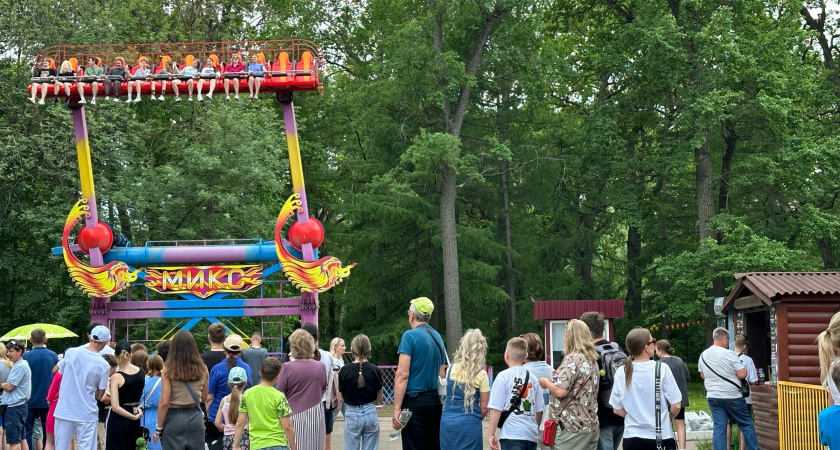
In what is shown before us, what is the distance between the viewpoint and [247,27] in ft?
126

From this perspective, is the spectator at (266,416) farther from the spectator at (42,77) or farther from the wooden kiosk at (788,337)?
the spectator at (42,77)

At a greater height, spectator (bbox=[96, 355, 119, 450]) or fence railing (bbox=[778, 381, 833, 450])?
spectator (bbox=[96, 355, 119, 450])

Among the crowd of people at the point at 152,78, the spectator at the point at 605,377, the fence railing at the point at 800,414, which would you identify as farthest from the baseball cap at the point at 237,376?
Answer: the crowd of people at the point at 152,78

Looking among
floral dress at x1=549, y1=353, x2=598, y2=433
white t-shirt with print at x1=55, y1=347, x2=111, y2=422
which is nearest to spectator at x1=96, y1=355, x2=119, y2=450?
white t-shirt with print at x1=55, y1=347, x2=111, y2=422

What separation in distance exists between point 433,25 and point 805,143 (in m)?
12.0

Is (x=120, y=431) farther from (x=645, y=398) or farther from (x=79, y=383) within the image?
(x=645, y=398)

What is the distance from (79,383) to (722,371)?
24.2ft

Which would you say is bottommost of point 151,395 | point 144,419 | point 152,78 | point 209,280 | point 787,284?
point 144,419

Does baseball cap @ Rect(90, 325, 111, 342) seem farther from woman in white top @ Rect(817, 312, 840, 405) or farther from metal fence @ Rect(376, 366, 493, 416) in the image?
metal fence @ Rect(376, 366, 493, 416)

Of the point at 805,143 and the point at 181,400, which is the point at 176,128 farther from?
the point at 181,400

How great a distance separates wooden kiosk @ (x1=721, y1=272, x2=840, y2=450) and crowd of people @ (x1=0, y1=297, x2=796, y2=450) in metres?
2.01

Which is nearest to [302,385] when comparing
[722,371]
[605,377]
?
[605,377]

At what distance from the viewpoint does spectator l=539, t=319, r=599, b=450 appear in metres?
8.63

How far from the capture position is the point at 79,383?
10.6m
